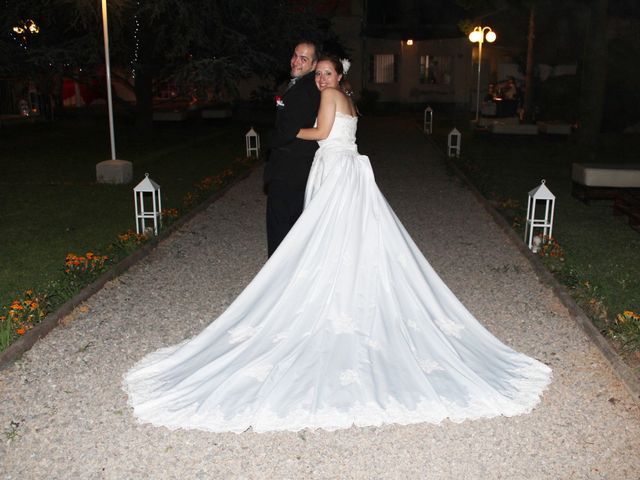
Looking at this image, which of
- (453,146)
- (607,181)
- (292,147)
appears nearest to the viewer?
(292,147)

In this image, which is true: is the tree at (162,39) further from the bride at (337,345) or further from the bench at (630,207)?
the bride at (337,345)

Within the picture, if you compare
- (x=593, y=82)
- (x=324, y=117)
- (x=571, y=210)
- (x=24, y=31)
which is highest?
(x=24, y=31)

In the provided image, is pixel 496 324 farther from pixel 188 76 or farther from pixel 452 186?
pixel 188 76

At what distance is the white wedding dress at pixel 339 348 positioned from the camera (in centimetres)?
455

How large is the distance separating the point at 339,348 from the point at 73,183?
36.0ft

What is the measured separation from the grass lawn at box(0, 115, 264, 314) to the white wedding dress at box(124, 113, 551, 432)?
114 inches

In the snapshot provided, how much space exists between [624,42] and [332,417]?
96.3ft

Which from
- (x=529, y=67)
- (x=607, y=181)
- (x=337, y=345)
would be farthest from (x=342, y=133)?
(x=529, y=67)

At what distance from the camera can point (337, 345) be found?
516cm

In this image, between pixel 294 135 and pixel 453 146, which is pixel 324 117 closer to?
pixel 294 135

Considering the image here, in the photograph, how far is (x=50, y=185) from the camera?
47.0 ft

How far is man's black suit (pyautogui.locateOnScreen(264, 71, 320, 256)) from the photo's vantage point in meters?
5.82

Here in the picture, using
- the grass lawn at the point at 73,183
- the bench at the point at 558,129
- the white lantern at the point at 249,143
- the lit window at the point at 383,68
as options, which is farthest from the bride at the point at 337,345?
the lit window at the point at 383,68

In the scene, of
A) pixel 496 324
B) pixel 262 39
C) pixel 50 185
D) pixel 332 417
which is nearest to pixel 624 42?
pixel 262 39
